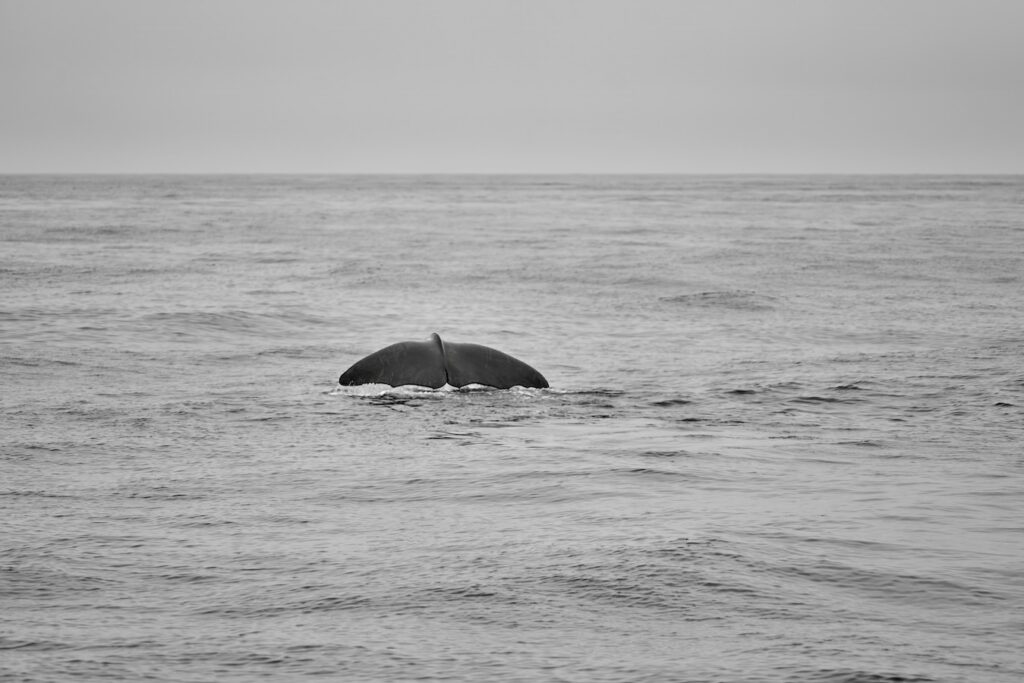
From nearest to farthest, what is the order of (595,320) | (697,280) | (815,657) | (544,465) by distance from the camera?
(815,657) < (544,465) < (595,320) < (697,280)

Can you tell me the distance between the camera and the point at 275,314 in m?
20.8

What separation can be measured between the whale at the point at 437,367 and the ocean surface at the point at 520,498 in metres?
0.19

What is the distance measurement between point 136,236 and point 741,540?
38.6 metres

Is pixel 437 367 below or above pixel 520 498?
above

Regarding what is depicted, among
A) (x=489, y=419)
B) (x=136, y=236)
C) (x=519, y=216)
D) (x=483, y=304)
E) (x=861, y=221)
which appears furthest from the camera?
(x=519, y=216)

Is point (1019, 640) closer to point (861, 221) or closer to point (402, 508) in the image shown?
point (402, 508)

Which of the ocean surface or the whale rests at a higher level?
the whale

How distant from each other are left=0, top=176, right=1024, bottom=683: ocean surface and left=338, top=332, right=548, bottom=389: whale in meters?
0.19

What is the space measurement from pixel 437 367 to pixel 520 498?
4.16 m

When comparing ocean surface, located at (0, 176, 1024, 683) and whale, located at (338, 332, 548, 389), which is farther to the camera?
whale, located at (338, 332, 548, 389)

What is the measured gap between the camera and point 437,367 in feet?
40.5

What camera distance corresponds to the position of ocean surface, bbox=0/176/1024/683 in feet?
18.1

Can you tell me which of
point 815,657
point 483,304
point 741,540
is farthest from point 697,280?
point 815,657

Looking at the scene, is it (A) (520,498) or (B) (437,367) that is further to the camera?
(B) (437,367)
